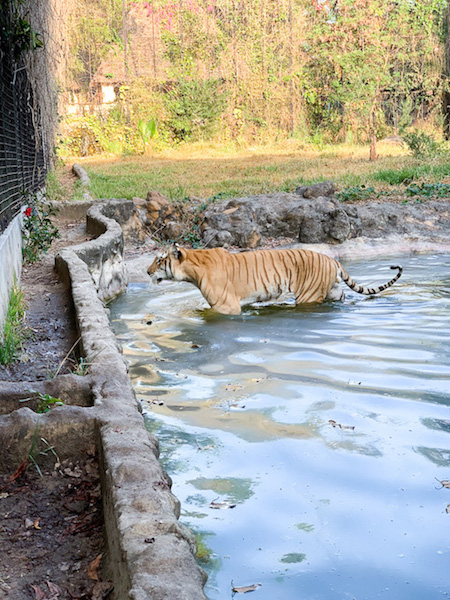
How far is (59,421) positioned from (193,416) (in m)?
1.26

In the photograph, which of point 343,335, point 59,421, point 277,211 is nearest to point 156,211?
point 277,211

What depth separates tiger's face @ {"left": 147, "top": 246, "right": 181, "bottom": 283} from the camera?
6738 mm

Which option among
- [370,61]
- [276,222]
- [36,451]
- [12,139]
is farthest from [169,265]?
[370,61]

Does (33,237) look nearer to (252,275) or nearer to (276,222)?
(252,275)

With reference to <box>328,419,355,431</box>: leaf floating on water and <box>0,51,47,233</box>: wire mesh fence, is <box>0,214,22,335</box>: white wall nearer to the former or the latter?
<box>0,51,47,233</box>: wire mesh fence

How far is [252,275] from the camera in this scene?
7.05 meters

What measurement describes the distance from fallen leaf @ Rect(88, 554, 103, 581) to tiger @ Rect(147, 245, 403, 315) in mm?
4478

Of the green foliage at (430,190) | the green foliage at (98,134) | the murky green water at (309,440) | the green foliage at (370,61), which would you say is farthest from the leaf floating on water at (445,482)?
the green foliage at (98,134)

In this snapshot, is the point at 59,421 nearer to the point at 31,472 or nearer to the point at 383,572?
the point at 31,472

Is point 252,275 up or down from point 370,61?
down

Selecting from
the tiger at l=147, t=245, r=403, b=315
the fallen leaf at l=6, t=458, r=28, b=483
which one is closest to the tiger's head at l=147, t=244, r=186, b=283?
the tiger at l=147, t=245, r=403, b=315

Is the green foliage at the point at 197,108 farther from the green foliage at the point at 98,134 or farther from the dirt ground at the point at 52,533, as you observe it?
the dirt ground at the point at 52,533

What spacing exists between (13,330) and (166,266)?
2372 mm

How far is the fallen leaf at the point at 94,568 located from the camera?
229cm
